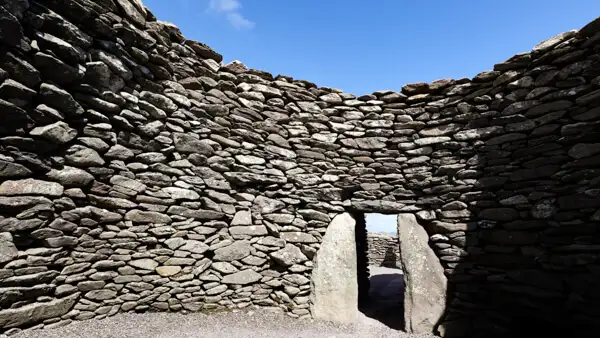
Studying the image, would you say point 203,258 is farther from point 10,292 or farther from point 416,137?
point 416,137

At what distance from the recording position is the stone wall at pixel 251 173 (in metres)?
3.23

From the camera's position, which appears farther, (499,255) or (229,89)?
(229,89)

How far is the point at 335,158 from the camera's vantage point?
573 centimetres

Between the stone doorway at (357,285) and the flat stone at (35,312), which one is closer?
the flat stone at (35,312)

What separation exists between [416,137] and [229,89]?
3.76m

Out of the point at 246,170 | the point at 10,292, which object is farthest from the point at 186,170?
the point at 10,292

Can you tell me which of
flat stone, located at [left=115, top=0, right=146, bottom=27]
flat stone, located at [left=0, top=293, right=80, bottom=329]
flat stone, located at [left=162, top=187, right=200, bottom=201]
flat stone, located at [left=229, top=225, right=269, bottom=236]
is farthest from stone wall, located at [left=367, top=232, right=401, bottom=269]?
flat stone, located at [left=115, top=0, right=146, bottom=27]

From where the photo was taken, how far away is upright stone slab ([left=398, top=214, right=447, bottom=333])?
186 inches

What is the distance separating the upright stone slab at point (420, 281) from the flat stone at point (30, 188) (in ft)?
17.3

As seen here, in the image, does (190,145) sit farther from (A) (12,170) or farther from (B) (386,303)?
(B) (386,303)

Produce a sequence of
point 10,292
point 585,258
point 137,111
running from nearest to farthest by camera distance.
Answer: point 10,292 < point 585,258 < point 137,111

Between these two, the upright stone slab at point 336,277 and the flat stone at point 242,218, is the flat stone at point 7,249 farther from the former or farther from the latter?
the upright stone slab at point 336,277

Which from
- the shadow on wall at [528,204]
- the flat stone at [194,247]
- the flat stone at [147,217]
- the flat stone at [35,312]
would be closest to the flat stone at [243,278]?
the flat stone at [194,247]

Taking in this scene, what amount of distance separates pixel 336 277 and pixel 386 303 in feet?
8.82
